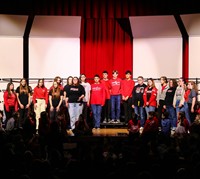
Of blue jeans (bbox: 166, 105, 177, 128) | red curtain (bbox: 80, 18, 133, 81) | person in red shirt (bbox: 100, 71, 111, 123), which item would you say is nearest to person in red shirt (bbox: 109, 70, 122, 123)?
person in red shirt (bbox: 100, 71, 111, 123)

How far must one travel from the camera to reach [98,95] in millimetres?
14242

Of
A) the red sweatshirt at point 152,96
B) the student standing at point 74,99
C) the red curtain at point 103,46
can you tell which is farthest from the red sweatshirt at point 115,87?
the red curtain at point 103,46

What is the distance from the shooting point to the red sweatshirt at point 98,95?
14.2 meters

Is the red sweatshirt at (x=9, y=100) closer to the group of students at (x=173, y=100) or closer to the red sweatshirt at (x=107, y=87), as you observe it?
the red sweatshirt at (x=107, y=87)

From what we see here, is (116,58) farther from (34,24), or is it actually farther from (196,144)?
(196,144)

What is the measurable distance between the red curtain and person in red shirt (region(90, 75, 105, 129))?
3504 mm

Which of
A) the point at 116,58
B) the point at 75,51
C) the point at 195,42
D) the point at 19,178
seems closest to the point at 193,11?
the point at 195,42

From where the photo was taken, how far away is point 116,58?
17953 millimetres

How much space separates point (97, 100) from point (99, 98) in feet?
0.27

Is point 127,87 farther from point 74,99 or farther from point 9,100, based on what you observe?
point 9,100

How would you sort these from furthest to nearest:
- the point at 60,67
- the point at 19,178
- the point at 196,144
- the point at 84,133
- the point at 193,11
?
1. the point at 60,67
2. the point at 193,11
3. the point at 84,133
4. the point at 196,144
5. the point at 19,178

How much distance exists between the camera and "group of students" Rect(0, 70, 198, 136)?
13.8m

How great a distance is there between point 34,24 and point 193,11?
17.3 ft

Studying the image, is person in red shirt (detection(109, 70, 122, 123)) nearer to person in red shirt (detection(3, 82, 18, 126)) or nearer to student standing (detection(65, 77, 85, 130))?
student standing (detection(65, 77, 85, 130))
